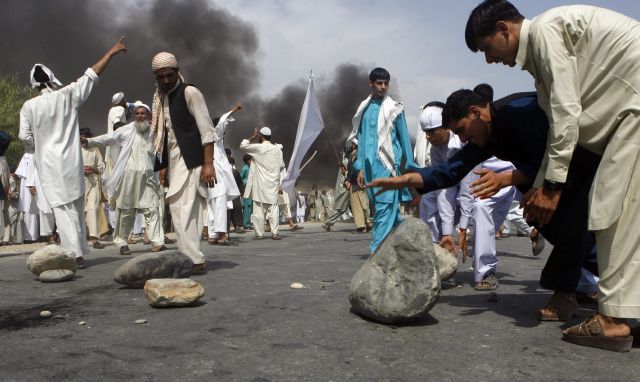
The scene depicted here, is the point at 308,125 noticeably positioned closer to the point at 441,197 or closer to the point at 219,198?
the point at 219,198

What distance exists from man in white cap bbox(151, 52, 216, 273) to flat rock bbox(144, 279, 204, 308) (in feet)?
5.97

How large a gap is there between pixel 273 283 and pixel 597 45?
318 centimetres

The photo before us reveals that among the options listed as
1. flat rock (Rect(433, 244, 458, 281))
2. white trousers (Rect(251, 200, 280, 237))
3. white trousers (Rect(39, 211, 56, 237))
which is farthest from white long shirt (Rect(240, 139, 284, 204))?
flat rock (Rect(433, 244, 458, 281))

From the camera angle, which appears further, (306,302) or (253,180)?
(253,180)

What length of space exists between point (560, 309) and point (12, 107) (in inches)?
1049

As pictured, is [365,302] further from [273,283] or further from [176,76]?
[176,76]

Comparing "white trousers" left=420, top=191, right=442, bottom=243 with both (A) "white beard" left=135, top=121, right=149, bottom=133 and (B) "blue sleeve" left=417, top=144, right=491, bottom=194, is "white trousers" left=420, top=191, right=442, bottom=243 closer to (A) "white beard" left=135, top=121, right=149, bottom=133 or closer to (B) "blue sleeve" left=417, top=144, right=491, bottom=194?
(B) "blue sleeve" left=417, top=144, right=491, bottom=194

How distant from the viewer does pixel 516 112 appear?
143 inches

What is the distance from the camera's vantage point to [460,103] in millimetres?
3748

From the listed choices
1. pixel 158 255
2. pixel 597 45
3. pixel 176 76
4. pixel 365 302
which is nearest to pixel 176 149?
pixel 176 76

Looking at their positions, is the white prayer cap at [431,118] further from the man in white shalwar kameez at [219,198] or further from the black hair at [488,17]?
the man in white shalwar kameez at [219,198]

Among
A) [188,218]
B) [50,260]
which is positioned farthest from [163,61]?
[50,260]

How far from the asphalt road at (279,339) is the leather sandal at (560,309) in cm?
7

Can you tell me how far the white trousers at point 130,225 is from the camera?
8.67 metres
